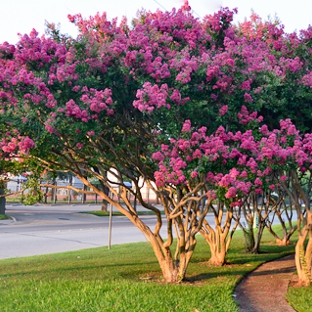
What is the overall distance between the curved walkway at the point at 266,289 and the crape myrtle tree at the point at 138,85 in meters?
1.19

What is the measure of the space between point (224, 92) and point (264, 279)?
3999 mm

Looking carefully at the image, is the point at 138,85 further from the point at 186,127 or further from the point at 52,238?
the point at 52,238

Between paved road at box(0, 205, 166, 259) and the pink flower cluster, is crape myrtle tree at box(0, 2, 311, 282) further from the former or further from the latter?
paved road at box(0, 205, 166, 259)

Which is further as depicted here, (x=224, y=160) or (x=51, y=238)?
(x=51, y=238)

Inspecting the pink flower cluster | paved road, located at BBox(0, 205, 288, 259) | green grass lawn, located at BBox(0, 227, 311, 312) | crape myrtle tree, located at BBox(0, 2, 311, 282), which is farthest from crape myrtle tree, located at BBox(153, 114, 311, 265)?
paved road, located at BBox(0, 205, 288, 259)

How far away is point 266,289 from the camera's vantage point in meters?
8.53

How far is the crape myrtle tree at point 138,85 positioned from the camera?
688cm

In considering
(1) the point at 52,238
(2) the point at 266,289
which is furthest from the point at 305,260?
(1) the point at 52,238

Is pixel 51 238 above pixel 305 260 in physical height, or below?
below

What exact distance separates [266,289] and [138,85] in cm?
405

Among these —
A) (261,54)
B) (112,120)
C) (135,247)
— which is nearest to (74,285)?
(112,120)

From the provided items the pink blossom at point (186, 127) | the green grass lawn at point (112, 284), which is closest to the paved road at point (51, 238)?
the green grass lawn at point (112, 284)

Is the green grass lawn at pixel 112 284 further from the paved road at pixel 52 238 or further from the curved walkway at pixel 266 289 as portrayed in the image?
the paved road at pixel 52 238

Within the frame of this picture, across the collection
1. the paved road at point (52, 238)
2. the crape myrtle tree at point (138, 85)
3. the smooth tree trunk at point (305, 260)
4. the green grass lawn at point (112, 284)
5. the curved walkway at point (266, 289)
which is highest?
the crape myrtle tree at point (138, 85)
